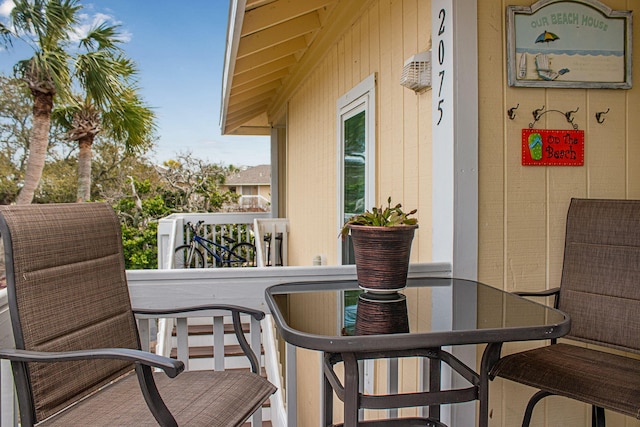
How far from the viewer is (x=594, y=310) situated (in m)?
1.81

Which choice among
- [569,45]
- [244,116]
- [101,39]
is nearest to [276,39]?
[569,45]

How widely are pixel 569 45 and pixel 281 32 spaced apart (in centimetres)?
255

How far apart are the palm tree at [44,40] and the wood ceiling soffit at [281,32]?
6.47 meters

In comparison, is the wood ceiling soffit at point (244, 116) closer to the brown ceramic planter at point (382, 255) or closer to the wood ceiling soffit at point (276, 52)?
the wood ceiling soffit at point (276, 52)

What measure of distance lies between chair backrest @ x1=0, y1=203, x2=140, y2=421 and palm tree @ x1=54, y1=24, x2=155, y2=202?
26.3 ft

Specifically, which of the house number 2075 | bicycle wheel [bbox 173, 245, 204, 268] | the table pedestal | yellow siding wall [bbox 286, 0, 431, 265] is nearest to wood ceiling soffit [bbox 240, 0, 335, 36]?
yellow siding wall [bbox 286, 0, 431, 265]

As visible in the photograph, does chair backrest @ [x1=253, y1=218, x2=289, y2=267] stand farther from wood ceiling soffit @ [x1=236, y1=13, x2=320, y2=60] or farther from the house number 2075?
the house number 2075

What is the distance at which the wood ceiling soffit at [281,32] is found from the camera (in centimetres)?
396

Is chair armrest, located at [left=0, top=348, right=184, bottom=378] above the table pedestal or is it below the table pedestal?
above

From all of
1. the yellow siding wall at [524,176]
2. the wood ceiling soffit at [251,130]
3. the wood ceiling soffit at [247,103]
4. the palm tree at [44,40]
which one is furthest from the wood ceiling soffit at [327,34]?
the palm tree at [44,40]

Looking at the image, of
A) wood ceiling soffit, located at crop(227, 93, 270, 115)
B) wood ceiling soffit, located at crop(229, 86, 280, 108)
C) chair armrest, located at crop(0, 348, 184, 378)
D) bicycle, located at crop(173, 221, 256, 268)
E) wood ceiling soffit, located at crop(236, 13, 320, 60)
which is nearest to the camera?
chair armrest, located at crop(0, 348, 184, 378)

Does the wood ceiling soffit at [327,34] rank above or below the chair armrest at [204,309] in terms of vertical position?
above

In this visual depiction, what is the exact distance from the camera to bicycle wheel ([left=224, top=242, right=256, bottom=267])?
764cm

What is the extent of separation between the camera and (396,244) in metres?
1.50
